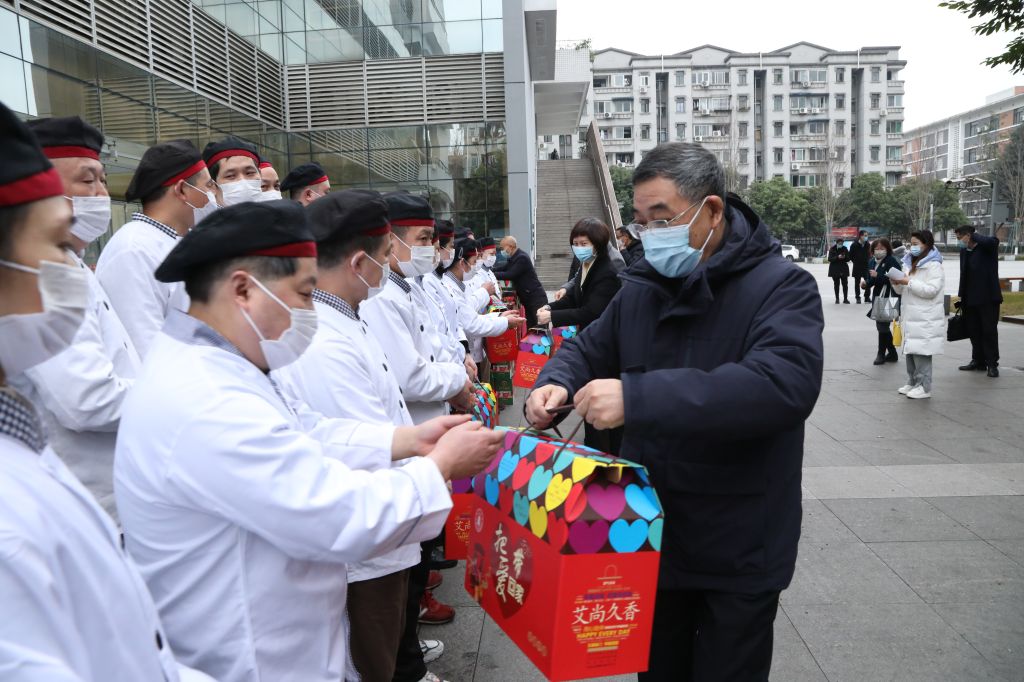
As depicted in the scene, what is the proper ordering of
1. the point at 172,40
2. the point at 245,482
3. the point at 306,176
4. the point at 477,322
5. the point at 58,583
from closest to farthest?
the point at 58,583 < the point at 245,482 < the point at 306,176 < the point at 477,322 < the point at 172,40

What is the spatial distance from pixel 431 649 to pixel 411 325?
161 centimetres

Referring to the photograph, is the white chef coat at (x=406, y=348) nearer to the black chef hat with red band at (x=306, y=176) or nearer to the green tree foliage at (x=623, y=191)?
the black chef hat with red band at (x=306, y=176)

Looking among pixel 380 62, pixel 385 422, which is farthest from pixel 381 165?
pixel 385 422

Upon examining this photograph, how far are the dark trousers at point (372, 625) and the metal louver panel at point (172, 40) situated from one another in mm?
14628

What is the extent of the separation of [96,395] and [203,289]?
103 cm

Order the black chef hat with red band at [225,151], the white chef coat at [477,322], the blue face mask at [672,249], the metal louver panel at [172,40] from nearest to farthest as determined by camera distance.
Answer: the blue face mask at [672,249]
the black chef hat with red band at [225,151]
the white chef coat at [477,322]
the metal louver panel at [172,40]

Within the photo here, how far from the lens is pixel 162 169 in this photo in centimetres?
371

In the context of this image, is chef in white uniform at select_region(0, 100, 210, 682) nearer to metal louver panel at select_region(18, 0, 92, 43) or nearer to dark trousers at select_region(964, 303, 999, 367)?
dark trousers at select_region(964, 303, 999, 367)

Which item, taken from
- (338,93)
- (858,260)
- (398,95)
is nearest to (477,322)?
(398,95)

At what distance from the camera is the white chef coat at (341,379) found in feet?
8.56

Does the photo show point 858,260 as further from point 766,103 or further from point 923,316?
point 766,103

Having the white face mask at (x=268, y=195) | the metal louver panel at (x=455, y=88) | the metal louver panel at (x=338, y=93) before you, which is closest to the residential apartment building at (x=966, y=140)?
the metal louver panel at (x=455, y=88)

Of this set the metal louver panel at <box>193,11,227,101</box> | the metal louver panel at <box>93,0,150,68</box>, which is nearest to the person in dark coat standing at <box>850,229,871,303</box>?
the metal louver panel at <box>193,11,227,101</box>

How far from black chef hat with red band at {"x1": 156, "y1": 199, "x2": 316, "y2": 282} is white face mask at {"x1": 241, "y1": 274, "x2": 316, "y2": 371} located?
9 cm
